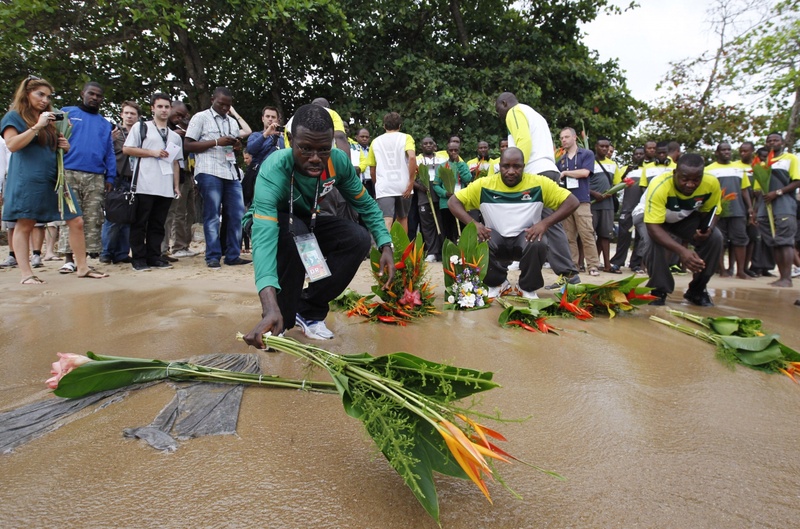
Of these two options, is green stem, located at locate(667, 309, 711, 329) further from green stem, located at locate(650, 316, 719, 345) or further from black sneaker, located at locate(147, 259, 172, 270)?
black sneaker, located at locate(147, 259, 172, 270)

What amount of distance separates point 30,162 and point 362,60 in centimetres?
871

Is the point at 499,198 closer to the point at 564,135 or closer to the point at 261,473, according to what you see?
the point at 564,135

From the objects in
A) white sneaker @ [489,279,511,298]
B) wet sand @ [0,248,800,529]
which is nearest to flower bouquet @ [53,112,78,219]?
wet sand @ [0,248,800,529]

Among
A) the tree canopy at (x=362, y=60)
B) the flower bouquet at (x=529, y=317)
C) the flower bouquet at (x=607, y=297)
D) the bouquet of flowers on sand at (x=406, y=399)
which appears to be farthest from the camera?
the tree canopy at (x=362, y=60)

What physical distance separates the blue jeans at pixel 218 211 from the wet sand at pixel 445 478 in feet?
8.01

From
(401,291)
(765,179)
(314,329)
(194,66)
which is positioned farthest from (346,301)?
(194,66)

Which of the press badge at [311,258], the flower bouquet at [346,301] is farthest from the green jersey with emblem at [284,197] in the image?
the flower bouquet at [346,301]

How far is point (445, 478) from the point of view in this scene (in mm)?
1607

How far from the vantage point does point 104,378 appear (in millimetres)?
2023

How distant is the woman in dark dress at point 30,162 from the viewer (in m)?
4.25

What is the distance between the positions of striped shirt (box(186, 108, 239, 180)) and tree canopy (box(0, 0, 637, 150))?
440cm

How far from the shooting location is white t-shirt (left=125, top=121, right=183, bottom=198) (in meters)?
A: 5.30

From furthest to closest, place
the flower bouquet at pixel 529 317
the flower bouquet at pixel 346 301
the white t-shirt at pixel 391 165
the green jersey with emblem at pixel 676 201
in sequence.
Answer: the white t-shirt at pixel 391 165, the green jersey with emblem at pixel 676 201, the flower bouquet at pixel 346 301, the flower bouquet at pixel 529 317

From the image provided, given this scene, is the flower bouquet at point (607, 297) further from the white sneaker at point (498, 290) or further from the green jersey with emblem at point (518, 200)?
the green jersey with emblem at point (518, 200)
